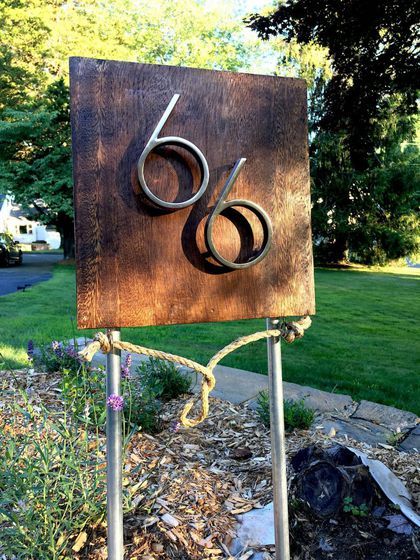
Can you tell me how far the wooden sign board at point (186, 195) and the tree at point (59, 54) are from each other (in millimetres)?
15389

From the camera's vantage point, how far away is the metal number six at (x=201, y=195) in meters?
1.29

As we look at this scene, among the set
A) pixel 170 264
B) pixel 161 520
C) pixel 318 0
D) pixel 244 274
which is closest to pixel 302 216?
pixel 244 274

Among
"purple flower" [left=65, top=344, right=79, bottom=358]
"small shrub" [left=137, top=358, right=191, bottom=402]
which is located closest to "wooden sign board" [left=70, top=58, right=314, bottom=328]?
"small shrub" [left=137, top=358, right=191, bottom=402]

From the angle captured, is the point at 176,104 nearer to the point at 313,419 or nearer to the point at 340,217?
the point at 313,419

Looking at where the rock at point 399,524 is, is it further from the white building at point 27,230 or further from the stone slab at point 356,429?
the white building at point 27,230

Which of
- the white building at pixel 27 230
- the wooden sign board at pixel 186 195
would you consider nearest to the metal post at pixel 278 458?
the wooden sign board at pixel 186 195

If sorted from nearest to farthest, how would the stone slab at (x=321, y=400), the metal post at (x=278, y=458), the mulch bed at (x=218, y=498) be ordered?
the metal post at (x=278, y=458)
the mulch bed at (x=218, y=498)
the stone slab at (x=321, y=400)

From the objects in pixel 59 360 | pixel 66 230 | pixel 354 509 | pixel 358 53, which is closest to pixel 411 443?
pixel 354 509

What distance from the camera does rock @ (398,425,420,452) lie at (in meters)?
2.71

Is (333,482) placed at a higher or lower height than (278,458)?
lower

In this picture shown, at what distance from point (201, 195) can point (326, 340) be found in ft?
16.7

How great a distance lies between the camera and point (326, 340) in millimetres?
6094

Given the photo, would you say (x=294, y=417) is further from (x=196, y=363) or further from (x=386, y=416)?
(x=196, y=363)

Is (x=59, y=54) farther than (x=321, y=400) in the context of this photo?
Yes
